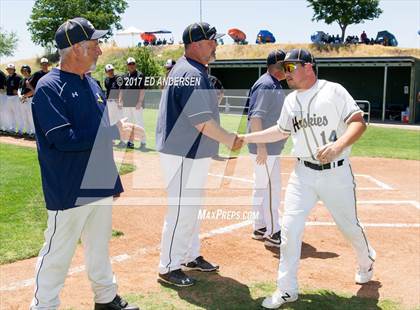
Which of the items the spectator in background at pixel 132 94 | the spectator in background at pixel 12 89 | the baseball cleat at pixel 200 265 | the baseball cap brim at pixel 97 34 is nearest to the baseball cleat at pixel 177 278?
the baseball cleat at pixel 200 265

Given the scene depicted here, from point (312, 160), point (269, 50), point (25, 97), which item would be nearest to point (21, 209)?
point (312, 160)

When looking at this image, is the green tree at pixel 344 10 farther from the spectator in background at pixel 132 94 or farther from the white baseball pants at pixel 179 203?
the white baseball pants at pixel 179 203

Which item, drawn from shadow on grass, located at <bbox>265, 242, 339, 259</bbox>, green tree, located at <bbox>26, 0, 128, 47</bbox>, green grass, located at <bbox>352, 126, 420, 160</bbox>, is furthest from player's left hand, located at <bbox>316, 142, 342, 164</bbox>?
green tree, located at <bbox>26, 0, 128, 47</bbox>

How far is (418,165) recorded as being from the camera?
11.1 m

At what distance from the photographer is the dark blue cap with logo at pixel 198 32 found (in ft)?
14.2

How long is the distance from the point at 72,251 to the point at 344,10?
49.2 m

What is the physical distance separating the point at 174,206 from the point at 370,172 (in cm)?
679

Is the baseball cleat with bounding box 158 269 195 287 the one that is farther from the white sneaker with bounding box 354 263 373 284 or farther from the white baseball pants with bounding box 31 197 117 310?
the white sneaker with bounding box 354 263 373 284

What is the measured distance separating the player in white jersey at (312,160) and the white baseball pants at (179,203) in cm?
87

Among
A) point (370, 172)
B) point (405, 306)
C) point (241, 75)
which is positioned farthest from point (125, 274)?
point (241, 75)

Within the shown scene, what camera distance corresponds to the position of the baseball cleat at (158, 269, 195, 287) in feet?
14.6

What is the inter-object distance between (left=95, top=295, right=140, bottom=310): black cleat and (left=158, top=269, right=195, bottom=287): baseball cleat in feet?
1.94

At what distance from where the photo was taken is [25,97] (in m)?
13.9

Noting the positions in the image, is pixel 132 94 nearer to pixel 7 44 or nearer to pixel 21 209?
pixel 21 209
